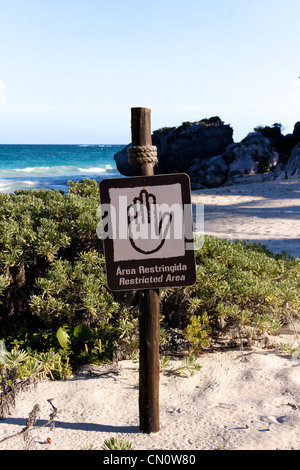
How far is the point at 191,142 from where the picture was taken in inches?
1193

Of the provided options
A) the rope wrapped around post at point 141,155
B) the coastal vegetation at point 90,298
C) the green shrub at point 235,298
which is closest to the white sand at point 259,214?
the green shrub at point 235,298

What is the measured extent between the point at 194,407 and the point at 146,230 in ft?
4.67

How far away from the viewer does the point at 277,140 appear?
28.0 m

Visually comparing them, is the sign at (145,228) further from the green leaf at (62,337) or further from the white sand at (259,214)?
the white sand at (259,214)

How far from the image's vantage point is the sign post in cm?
257

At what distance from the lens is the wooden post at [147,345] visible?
273 centimetres

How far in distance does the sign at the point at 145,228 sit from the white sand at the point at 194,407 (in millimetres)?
1015

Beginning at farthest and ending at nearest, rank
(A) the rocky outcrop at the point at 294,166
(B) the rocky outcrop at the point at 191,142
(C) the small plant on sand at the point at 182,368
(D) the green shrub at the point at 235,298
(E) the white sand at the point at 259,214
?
(B) the rocky outcrop at the point at 191,142 → (A) the rocky outcrop at the point at 294,166 → (E) the white sand at the point at 259,214 → (D) the green shrub at the point at 235,298 → (C) the small plant on sand at the point at 182,368

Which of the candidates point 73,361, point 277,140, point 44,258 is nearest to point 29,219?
point 44,258

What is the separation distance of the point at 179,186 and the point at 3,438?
1.97 m

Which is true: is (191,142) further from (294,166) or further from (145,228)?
(145,228)

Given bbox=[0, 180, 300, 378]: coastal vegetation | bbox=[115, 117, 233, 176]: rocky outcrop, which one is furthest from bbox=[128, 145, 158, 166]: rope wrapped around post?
bbox=[115, 117, 233, 176]: rocky outcrop

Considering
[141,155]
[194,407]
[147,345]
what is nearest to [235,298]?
[194,407]

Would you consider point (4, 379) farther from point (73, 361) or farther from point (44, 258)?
point (44, 258)
